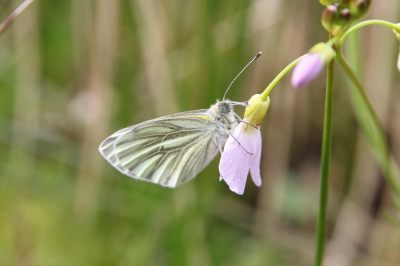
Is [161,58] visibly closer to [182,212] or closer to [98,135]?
[98,135]

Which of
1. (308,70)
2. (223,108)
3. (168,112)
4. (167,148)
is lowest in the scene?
(168,112)

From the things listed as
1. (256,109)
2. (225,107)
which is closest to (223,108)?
(225,107)

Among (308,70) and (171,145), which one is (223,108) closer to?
(171,145)

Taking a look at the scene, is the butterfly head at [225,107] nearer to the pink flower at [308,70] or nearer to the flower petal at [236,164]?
the flower petal at [236,164]

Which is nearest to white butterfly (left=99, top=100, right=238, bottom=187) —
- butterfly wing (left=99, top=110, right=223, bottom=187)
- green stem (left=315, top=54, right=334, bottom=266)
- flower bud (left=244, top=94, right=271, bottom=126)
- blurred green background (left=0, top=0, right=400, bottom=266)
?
butterfly wing (left=99, top=110, right=223, bottom=187)

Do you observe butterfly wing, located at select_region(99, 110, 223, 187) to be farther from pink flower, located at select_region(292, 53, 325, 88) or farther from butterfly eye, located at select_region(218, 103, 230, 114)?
pink flower, located at select_region(292, 53, 325, 88)

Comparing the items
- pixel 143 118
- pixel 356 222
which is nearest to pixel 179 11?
pixel 143 118
